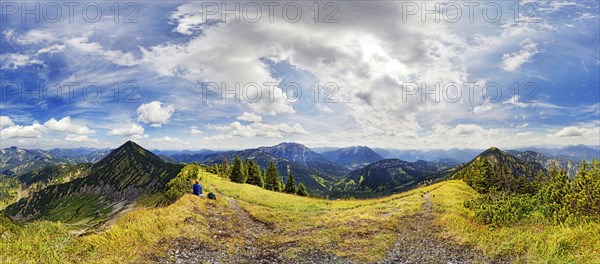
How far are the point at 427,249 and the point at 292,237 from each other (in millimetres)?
9063

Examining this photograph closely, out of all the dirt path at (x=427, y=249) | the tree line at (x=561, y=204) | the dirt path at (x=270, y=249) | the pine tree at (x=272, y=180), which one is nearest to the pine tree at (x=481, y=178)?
the tree line at (x=561, y=204)

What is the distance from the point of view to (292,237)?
71.3 feet

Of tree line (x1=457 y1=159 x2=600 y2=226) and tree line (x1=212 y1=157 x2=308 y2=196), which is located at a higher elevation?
tree line (x1=457 y1=159 x2=600 y2=226)

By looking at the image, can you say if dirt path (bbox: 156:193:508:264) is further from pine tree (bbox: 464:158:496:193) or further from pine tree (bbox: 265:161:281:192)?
pine tree (bbox: 265:161:281:192)

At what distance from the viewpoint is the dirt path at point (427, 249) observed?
16031 mm

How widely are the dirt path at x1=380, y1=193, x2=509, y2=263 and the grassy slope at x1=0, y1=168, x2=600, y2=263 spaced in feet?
2.31

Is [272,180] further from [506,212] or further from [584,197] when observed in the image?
[584,197]

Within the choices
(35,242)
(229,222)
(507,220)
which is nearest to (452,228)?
(507,220)

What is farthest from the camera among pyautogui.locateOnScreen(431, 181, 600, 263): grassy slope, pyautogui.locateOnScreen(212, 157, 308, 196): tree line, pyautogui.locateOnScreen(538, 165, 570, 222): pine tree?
pyautogui.locateOnScreen(212, 157, 308, 196): tree line

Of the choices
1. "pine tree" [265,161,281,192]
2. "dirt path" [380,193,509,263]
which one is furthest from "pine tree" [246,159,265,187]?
"dirt path" [380,193,509,263]

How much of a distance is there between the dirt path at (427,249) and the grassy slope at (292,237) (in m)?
0.70

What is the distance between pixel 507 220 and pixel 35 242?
2566 cm

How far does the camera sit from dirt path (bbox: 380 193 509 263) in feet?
52.6

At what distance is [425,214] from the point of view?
2934 centimetres
